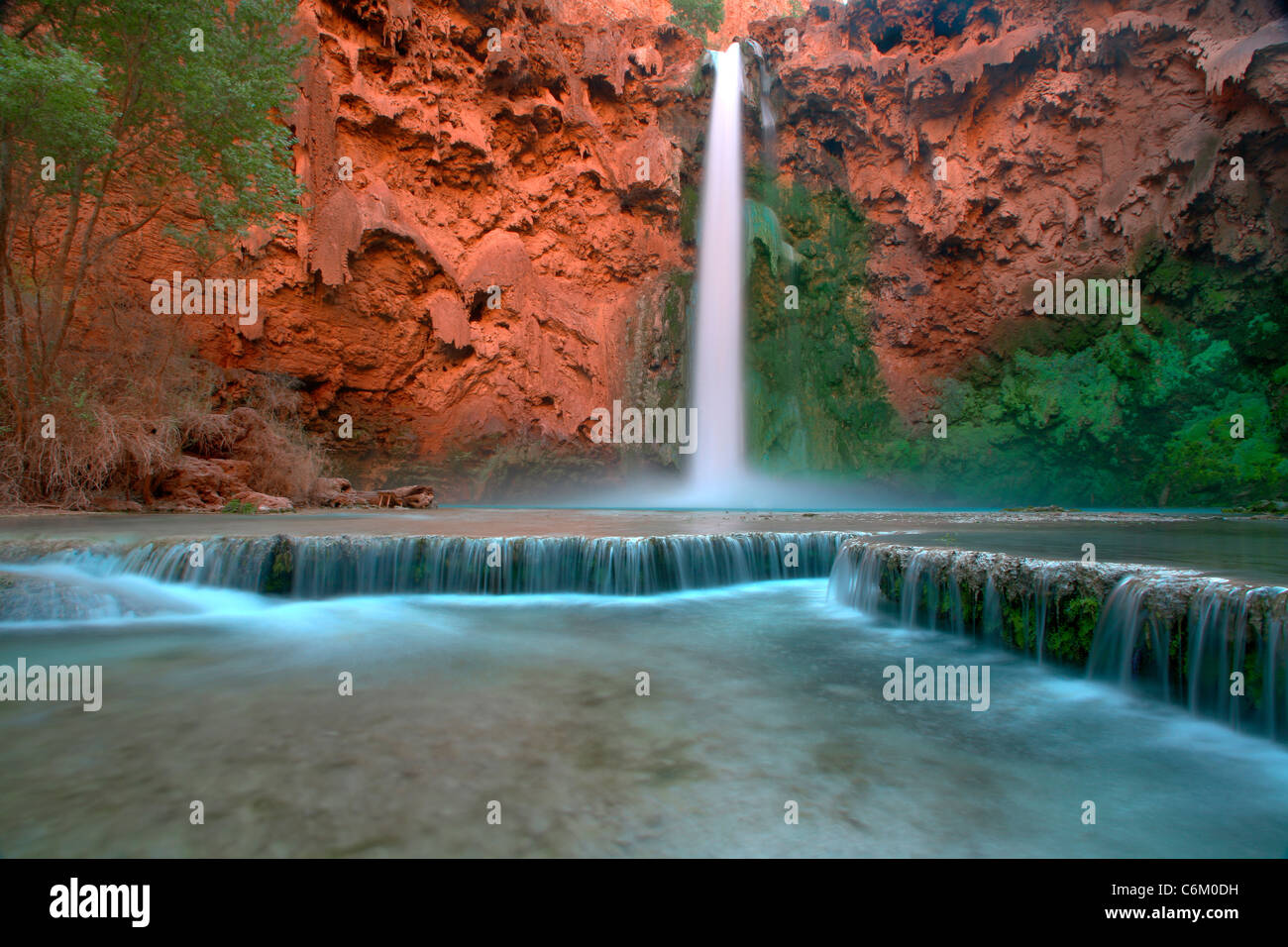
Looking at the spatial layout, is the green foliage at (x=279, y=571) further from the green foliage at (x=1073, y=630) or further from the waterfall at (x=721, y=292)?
the waterfall at (x=721, y=292)

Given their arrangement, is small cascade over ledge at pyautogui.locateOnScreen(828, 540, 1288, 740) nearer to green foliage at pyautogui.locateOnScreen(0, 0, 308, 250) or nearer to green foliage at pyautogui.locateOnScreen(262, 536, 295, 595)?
green foliage at pyautogui.locateOnScreen(262, 536, 295, 595)

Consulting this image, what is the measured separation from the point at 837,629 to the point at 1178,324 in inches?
675

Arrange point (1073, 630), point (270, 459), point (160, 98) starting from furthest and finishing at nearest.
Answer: point (270, 459) < point (160, 98) < point (1073, 630)

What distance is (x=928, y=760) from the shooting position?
2.76 m

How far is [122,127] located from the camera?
1000 centimetres

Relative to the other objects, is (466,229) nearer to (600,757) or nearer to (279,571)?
(279,571)

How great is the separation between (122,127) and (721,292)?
13.8m

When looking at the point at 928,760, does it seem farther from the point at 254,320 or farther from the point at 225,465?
the point at 254,320

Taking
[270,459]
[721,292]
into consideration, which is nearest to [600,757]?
[270,459]

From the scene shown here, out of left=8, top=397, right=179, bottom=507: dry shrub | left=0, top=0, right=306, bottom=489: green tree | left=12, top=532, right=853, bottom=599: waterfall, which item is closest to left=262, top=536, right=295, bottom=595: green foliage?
left=12, top=532, right=853, bottom=599: waterfall

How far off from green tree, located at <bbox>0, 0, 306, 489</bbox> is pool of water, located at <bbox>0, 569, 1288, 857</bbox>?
7.50 m

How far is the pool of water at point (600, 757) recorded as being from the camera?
6.98 feet

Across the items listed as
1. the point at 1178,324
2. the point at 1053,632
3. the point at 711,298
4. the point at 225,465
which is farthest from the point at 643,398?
the point at 1053,632
